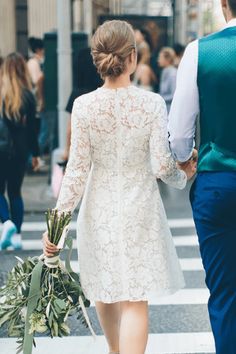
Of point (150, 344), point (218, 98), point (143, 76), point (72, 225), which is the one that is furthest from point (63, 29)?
point (218, 98)

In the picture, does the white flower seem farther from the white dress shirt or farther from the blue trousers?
the white dress shirt

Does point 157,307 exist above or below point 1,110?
below

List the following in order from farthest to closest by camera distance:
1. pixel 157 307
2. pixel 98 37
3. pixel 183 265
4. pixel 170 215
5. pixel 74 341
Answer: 1. pixel 170 215
2. pixel 183 265
3. pixel 157 307
4. pixel 74 341
5. pixel 98 37

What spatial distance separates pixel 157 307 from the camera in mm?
6184

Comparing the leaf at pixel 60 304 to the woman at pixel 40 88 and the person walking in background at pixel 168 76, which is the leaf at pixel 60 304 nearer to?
the person walking in background at pixel 168 76

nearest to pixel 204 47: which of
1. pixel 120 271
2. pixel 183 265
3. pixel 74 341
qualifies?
pixel 120 271

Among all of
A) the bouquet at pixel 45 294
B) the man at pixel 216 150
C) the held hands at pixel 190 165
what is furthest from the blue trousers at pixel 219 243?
the bouquet at pixel 45 294

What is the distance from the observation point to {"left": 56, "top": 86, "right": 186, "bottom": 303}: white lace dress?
13.2ft

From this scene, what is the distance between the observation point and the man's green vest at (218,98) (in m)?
3.47

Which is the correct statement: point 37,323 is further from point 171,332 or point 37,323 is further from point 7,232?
point 7,232

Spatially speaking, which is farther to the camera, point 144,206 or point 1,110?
point 1,110

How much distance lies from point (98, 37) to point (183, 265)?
3.96 meters

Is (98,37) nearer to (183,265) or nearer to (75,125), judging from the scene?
(75,125)

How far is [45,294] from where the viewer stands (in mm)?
4133
